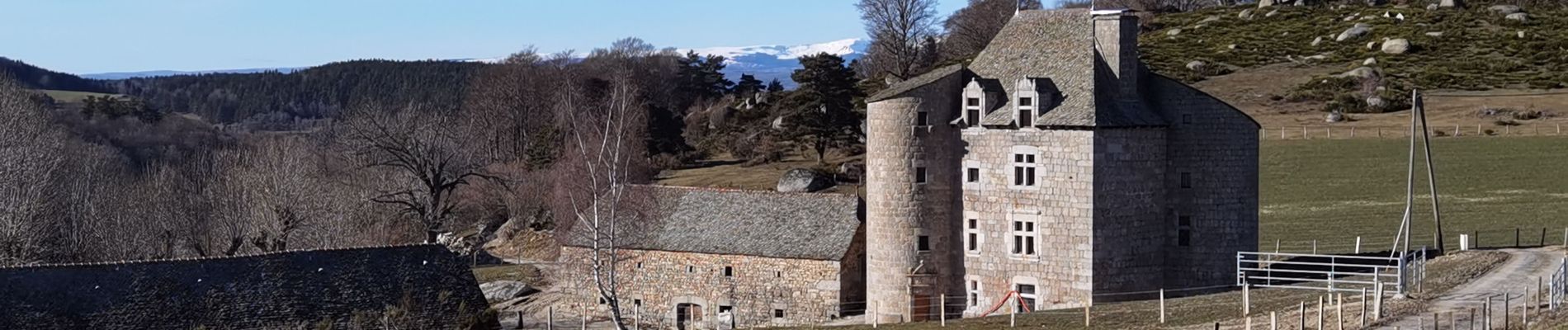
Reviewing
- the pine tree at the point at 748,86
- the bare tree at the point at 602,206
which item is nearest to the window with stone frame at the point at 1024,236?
the bare tree at the point at 602,206

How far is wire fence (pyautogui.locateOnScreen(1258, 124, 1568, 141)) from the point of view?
82000 mm

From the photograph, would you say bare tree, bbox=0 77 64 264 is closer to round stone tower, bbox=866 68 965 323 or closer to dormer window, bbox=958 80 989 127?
round stone tower, bbox=866 68 965 323

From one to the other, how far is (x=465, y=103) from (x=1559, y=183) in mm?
82263

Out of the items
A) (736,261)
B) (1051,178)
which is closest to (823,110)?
(736,261)

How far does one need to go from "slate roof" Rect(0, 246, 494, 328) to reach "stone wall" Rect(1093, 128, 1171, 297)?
16003mm

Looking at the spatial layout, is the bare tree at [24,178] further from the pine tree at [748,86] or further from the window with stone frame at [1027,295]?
the pine tree at [748,86]

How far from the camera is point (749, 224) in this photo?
179 feet

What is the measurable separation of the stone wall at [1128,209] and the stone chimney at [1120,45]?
49.6 inches

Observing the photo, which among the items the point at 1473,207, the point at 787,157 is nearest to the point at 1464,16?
the point at 787,157

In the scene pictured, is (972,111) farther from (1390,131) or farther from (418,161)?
(1390,131)

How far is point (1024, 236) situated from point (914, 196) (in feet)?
10.2

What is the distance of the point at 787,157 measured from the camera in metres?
93.4

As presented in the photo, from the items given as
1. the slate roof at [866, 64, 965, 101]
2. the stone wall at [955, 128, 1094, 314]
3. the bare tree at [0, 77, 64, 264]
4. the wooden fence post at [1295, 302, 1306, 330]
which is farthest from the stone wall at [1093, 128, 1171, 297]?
the bare tree at [0, 77, 64, 264]

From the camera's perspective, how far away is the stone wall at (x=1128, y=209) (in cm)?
4566
